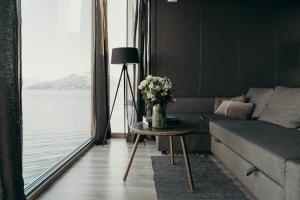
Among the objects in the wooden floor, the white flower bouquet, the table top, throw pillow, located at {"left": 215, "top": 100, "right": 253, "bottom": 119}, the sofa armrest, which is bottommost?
the wooden floor

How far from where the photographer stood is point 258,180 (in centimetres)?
244

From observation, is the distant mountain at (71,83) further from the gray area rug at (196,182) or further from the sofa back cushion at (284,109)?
the sofa back cushion at (284,109)

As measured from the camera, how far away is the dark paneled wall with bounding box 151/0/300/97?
17.1 feet

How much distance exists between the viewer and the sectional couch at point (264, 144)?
2.00 m

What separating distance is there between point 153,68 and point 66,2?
1.85 metres

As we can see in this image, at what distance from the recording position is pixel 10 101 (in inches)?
74.8

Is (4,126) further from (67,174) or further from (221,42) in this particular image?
(221,42)

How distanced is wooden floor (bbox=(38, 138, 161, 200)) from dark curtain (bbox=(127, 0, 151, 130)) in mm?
1166

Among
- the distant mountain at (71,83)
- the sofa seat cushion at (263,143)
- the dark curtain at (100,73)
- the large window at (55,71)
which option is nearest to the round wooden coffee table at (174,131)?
the sofa seat cushion at (263,143)

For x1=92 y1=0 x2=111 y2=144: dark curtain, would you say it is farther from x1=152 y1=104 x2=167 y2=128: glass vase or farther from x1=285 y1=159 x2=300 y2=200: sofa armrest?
x1=285 y1=159 x2=300 y2=200: sofa armrest

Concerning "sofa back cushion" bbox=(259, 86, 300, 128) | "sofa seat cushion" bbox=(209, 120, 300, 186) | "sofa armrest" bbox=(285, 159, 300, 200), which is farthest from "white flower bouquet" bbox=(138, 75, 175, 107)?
"sofa armrest" bbox=(285, 159, 300, 200)

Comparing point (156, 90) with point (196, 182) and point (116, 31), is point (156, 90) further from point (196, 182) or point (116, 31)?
point (116, 31)

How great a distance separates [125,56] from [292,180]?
3346mm

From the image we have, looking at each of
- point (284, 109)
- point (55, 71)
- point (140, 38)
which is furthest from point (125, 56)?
point (284, 109)
